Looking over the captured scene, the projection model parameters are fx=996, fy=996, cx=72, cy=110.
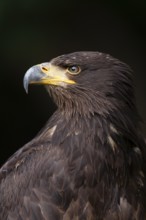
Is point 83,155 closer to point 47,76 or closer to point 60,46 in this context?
point 47,76

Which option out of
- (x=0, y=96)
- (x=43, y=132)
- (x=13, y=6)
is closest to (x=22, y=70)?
(x=0, y=96)

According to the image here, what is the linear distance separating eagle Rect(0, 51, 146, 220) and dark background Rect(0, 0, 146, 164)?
4.53 metres

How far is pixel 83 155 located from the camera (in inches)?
333

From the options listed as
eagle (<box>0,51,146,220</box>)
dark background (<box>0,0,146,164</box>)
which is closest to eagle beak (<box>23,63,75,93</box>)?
eagle (<box>0,51,146,220</box>)

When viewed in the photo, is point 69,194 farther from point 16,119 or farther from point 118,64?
point 16,119

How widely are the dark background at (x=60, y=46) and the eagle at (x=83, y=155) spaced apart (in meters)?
4.53

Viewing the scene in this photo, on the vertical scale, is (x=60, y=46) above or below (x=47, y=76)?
below

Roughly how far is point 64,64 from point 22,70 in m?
5.13

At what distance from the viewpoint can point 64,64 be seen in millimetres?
8656

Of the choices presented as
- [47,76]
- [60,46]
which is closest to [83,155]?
[47,76]

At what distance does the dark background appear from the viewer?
Answer: 1344 cm

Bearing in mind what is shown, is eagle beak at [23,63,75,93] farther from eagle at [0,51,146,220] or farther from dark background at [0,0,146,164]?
dark background at [0,0,146,164]

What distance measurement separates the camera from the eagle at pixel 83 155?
8359 millimetres

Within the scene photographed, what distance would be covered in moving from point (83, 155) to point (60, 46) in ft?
18.3
